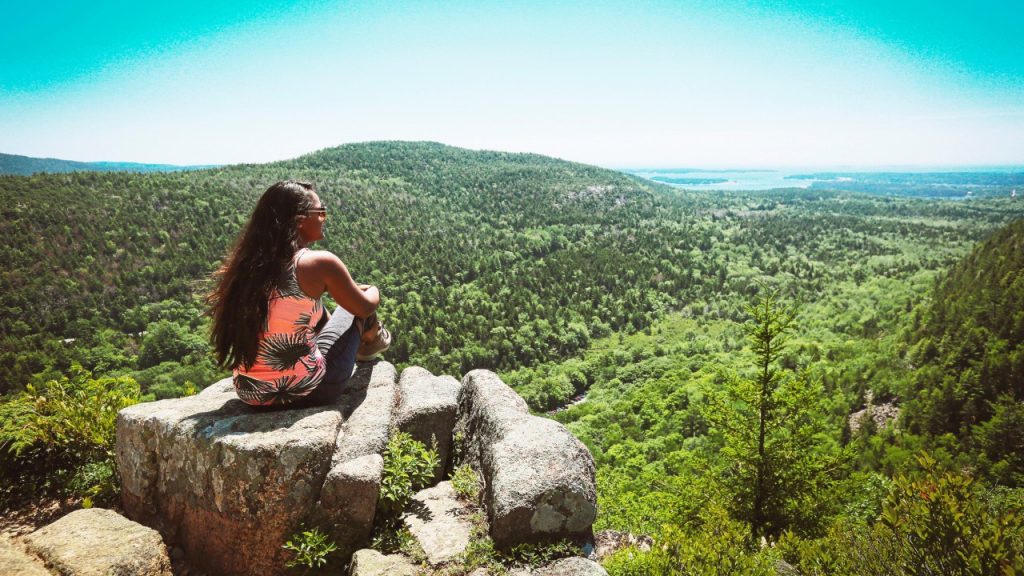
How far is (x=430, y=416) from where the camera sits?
5855 mm

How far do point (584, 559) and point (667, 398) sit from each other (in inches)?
2363

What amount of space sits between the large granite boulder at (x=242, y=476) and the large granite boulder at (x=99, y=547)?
411 mm

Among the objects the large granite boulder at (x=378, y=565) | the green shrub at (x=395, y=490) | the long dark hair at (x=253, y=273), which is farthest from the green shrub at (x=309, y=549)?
the long dark hair at (x=253, y=273)

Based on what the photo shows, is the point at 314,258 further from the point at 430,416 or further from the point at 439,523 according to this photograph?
the point at 439,523

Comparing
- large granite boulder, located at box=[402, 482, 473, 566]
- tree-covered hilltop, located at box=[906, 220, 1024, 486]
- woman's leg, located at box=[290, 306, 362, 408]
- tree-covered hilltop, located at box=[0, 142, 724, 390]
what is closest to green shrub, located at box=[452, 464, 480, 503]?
large granite boulder, located at box=[402, 482, 473, 566]

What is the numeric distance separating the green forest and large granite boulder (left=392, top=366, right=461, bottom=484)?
258cm

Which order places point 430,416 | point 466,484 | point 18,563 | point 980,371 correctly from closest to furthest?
point 18,563
point 466,484
point 430,416
point 980,371

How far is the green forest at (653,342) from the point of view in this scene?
5680 mm

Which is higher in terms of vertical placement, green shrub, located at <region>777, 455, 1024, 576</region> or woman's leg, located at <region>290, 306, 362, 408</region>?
woman's leg, located at <region>290, 306, 362, 408</region>

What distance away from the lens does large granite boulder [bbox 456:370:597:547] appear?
4445 millimetres

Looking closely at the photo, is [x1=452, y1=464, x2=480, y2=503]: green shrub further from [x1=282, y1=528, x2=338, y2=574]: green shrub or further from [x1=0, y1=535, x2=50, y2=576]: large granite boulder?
[x1=0, y1=535, x2=50, y2=576]: large granite boulder

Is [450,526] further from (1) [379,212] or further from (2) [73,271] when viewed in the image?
(1) [379,212]

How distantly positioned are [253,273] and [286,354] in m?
0.95

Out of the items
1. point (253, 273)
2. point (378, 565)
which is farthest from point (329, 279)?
point (378, 565)
